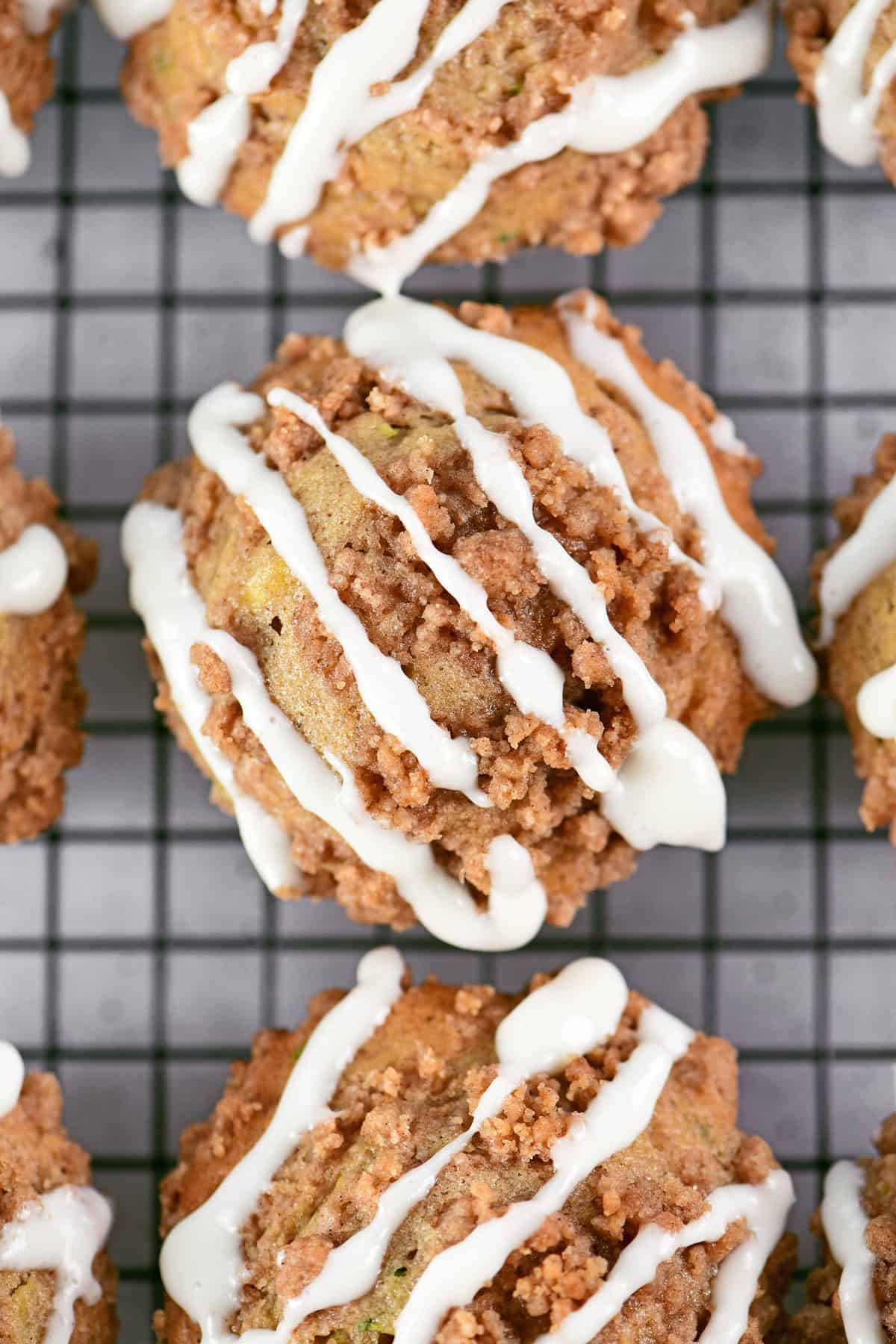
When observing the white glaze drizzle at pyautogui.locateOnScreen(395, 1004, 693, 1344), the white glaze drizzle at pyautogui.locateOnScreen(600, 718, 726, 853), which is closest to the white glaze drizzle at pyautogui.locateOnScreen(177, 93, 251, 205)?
the white glaze drizzle at pyautogui.locateOnScreen(600, 718, 726, 853)

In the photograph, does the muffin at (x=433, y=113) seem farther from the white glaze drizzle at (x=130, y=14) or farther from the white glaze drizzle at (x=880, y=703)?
the white glaze drizzle at (x=880, y=703)

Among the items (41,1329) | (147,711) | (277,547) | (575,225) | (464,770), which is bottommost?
(41,1329)

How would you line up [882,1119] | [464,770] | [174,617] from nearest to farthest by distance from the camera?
[464,770] < [174,617] < [882,1119]

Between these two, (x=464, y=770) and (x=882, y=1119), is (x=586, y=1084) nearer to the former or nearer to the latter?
(x=464, y=770)

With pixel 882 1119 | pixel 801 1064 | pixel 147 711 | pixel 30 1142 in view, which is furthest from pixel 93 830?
pixel 882 1119

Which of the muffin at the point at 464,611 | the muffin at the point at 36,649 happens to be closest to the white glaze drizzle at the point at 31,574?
the muffin at the point at 36,649

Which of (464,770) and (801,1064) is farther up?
(464,770)
